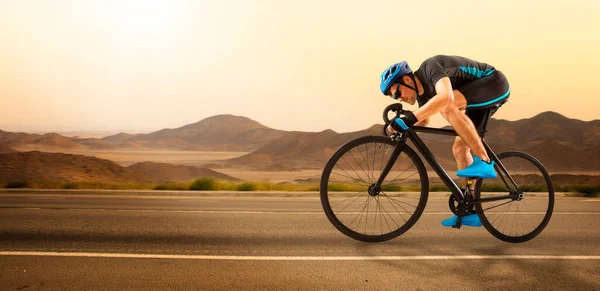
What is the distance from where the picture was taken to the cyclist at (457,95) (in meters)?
4.91

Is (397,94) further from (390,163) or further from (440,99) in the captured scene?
(390,163)

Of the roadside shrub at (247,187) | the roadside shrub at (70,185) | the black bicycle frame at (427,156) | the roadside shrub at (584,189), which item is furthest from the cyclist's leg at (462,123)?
the roadside shrub at (70,185)

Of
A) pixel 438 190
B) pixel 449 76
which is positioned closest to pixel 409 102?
pixel 449 76

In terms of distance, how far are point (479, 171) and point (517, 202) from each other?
0.98m

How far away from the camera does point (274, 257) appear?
504cm

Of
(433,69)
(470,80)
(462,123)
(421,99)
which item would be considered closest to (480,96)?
(470,80)

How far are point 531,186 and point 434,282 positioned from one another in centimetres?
245

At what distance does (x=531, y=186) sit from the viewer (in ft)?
19.7

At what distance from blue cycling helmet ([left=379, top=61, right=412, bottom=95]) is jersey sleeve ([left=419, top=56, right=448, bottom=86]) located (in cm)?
15

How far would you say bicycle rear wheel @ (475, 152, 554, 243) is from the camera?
19.0 feet

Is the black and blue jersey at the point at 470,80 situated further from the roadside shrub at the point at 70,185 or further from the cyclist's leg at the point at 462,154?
the roadside shrub at the point at 70,185

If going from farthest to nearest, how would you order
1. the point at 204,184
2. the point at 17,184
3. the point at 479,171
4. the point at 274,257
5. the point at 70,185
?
the point at 70,185 < the point at 17,184 < the point at 204,184 < the point at 479,171 < the point at 274,257

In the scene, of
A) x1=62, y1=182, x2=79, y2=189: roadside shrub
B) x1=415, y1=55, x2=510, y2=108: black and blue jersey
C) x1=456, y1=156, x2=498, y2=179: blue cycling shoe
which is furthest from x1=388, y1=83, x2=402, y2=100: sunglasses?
x1=62, y1=182, x2=79, y2=189: roadside shrub

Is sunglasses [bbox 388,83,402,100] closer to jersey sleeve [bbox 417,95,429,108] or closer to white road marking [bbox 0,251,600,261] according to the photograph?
jersey sleeve [bbox 417,95,429,108]
